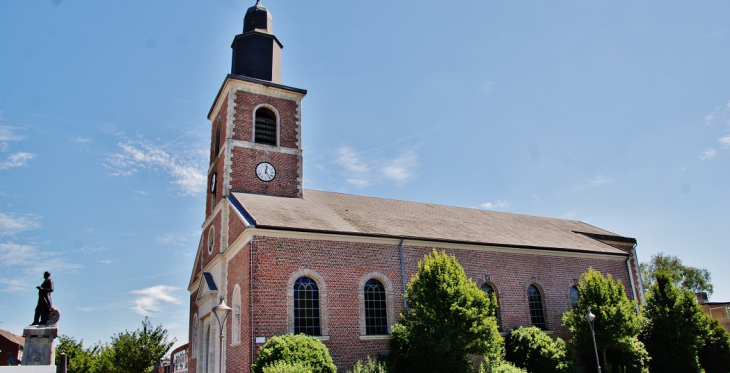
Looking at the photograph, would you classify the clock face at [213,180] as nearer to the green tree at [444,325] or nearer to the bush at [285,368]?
the green tree at [444,325]

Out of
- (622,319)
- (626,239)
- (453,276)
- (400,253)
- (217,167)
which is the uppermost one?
(217,167)

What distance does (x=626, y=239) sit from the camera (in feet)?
98.0

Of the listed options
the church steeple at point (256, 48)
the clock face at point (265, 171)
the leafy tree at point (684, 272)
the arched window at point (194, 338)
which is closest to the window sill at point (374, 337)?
the clock face at point (265, 171)

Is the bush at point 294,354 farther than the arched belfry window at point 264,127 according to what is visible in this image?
No

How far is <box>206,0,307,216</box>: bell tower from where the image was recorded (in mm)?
22250

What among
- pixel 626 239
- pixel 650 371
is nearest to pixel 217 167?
pixel 650 371

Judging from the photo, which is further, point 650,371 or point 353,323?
point 650,371

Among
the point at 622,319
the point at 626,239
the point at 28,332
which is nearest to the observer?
the point at 28,332

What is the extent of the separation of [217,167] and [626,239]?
2310cm

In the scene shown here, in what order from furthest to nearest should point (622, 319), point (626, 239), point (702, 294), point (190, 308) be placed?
point (702, 294) → point (626, 239) → point (190, 308) → point (622, 319)

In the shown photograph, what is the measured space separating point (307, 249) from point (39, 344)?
8.48m

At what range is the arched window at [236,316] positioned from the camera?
17709 mm

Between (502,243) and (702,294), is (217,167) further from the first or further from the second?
(702,294)

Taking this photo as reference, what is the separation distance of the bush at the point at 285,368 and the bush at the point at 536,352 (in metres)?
9.01
